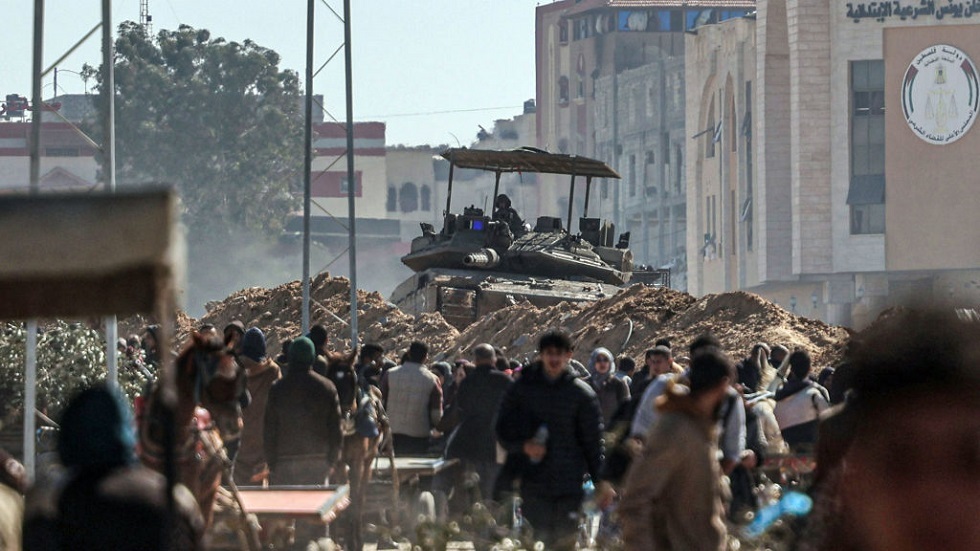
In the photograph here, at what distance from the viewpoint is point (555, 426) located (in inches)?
466

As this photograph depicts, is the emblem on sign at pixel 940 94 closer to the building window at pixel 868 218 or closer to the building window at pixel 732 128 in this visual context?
the building window at pixel 868 218

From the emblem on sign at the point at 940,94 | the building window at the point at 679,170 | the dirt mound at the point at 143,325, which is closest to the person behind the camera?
the dirt mound at the point at 143,325

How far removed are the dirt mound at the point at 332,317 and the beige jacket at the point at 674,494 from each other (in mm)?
25053

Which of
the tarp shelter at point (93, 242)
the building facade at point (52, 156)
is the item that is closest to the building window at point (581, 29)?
the building facade at point (52, 156)

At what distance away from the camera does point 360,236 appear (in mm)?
120250

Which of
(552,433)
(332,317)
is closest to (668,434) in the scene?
(552,433)

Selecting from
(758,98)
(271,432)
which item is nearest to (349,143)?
(271,432)

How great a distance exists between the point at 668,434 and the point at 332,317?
98.8ft

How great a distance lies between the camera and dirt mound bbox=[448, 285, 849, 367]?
102 ft

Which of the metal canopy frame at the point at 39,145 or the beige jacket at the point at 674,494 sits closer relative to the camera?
the beige jacket at the point at 674,494

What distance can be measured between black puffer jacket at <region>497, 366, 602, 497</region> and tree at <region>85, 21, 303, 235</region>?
8558cm

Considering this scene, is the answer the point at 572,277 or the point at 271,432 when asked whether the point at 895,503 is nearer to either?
the point at 271,432

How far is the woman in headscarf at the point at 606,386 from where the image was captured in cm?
1738

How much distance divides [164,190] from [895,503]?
7.70ft
